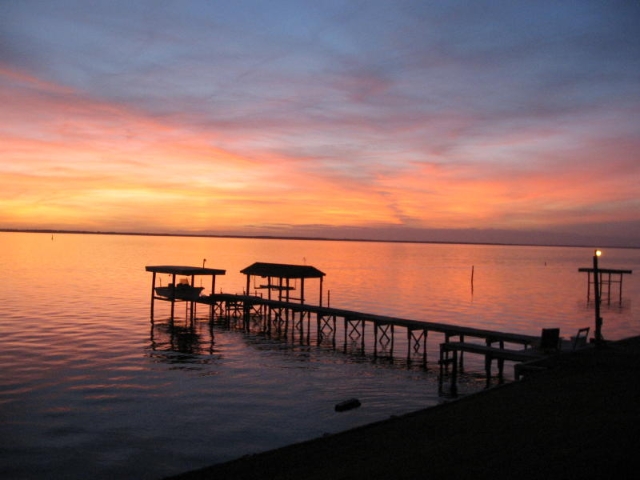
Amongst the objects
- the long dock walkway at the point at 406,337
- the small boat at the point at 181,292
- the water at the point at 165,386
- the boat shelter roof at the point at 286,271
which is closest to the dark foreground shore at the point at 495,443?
the water at the point at 165,386

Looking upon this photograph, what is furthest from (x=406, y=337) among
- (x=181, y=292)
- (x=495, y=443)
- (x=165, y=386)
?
(x=495, y=443)

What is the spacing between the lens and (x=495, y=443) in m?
10.9

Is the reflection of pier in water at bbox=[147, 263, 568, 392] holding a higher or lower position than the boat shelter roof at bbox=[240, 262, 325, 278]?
lower

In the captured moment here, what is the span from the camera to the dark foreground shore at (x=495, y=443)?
950 centimetres

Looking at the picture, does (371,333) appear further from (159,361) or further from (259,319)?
(159,361)

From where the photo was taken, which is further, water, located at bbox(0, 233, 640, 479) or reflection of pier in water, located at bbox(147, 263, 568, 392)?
reflection of pier in water, located at bbox(147, 263, 568, 392)

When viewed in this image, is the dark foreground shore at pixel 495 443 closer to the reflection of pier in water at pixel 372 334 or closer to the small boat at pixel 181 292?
the reflection of pier in water at pixel 372 334

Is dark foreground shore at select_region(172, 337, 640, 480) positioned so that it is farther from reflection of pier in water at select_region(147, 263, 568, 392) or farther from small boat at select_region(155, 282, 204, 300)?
small boat at select_region(155, 282, 204, 300)

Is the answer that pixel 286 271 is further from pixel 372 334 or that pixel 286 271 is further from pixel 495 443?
pixel 495 443

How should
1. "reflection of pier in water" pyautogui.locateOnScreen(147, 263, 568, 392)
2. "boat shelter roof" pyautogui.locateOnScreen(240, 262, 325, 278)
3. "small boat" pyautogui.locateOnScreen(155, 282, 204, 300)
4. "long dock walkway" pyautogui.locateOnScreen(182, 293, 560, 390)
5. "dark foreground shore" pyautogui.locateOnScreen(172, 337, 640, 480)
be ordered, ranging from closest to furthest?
"dark foreground shore" pyautogui.locateOnScreen(172, 337, 640, 480)
"long dock walkway" pyautogui.locateOnScreen(182, 293, 560, 390)
"reflection of pier in water" pyautogui.locateOnScreen(147, 263, 568, 392)
"boat shelter roof" pyautogui.locateOnScreen(240, 262, 325, 278)
"small boat" pyautogui.locateOnScreen(155, 282, 204, 300)

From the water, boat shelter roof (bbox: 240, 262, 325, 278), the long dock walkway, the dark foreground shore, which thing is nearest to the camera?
the dark foreground shore

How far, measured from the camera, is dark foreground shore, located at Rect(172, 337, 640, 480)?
950cm

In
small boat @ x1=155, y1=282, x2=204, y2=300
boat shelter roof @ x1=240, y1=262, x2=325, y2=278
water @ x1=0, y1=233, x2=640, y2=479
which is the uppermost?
boat shelter roof @ x1=240, y1=262, x2=325, y2=278

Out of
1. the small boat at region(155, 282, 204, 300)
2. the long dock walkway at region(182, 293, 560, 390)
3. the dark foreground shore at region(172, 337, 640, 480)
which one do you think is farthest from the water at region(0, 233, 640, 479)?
the dark foreground shore at region(172, 337, 640, 480)
